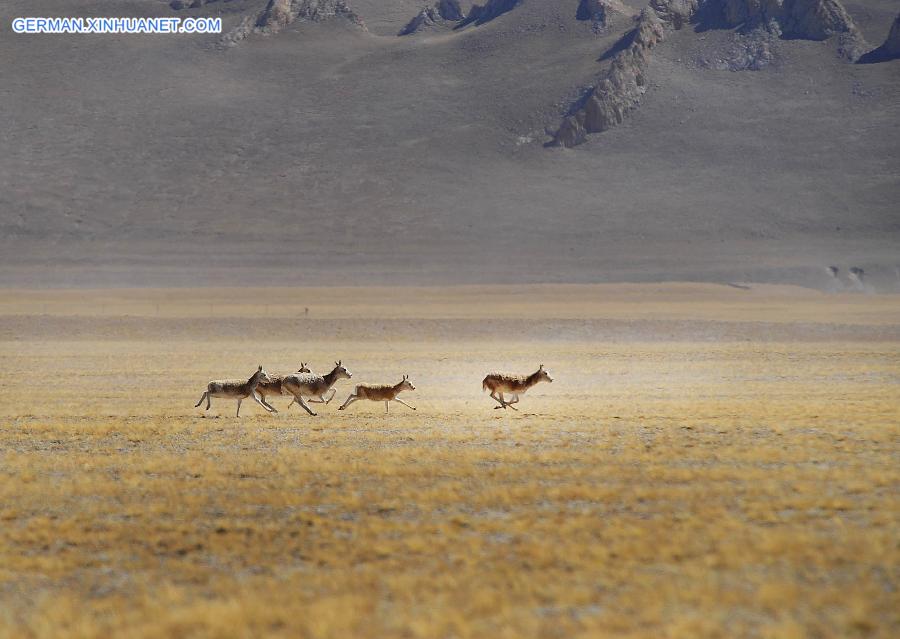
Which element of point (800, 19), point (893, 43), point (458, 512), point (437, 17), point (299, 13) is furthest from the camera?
point (437, 17)

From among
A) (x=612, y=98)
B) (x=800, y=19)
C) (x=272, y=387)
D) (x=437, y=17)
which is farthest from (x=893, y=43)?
(x=272, y=387)

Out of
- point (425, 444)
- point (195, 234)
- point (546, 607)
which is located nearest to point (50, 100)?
point (195, 234)

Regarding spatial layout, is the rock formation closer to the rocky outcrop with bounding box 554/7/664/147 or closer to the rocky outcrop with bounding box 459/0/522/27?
the rocky outcrop with bounding box 554/7/664/147

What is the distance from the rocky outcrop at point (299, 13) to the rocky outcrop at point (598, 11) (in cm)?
3044

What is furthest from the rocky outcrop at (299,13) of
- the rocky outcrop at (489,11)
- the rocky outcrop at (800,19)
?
the rocky outcrop at (800,19)

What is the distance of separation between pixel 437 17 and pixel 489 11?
8.83m

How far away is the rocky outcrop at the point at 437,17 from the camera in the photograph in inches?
6540

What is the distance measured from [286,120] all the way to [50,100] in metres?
27.3

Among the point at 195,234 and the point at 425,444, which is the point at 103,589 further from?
the point at 195,234

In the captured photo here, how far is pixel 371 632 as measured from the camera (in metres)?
8.48

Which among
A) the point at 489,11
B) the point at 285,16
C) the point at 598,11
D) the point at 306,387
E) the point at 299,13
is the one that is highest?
the point at 489,11

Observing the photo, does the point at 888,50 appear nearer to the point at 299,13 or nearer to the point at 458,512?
the point at 299,13

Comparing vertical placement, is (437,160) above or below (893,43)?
below

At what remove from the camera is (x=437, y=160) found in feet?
375
